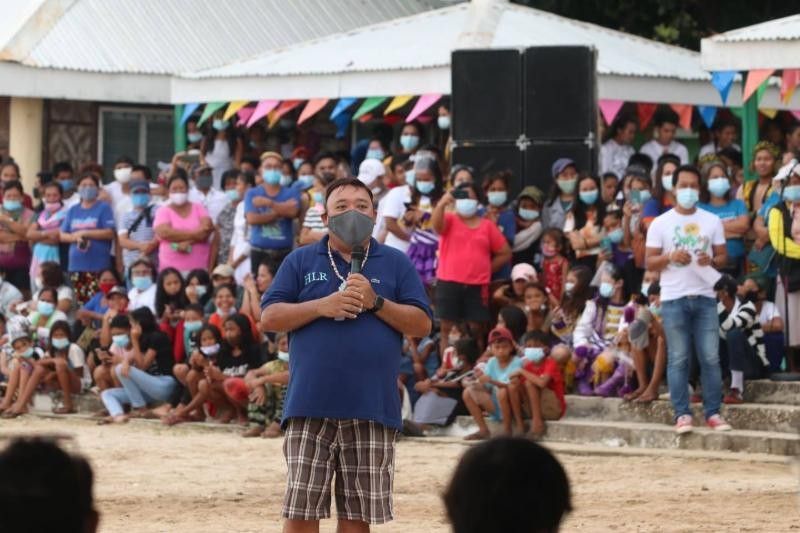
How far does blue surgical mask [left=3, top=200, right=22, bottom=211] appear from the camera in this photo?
18.6 m

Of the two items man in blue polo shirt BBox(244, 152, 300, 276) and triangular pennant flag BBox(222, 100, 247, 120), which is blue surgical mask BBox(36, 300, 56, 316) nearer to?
man in blue polo shirt BBox(244, 152, 300, 276)

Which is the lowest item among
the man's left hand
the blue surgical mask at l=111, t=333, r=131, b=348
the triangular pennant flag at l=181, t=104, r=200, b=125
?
the blue surgical mask at l=111, t=333, r=131, b=348

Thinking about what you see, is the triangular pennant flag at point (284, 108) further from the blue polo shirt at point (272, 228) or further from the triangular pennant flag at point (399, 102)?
the blue polo shirt at point (272, 228)

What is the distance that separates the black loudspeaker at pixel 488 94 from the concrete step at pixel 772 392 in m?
3.38

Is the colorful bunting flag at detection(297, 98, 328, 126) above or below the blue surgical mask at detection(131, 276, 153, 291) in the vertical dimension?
above

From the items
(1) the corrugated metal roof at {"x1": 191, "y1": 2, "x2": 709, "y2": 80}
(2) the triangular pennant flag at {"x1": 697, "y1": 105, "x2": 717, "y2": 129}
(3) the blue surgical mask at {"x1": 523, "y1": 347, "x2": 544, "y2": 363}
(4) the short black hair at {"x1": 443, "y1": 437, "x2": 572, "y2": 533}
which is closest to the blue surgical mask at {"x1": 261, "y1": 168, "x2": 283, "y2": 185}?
(1) the corrugated metal roof at {"x1": 191, "y1": 2, "x2": 709, "y2": 80}

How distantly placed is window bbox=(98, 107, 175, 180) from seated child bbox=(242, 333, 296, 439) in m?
9.28

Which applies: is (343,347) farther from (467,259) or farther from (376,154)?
(376,154)

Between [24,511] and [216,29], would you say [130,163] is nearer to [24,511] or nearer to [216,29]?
[216,29]

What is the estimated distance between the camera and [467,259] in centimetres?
1475

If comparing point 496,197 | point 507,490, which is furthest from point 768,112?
point 507,490

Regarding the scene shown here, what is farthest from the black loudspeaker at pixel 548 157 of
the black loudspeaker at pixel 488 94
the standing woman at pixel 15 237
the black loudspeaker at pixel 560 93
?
the standing woman at pixel 15 237

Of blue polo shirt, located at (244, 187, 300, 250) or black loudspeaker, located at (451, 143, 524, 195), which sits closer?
Answer: black loudspeaker, located at (451, 143, 524, 195)

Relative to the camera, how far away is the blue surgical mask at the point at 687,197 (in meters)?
13.1
